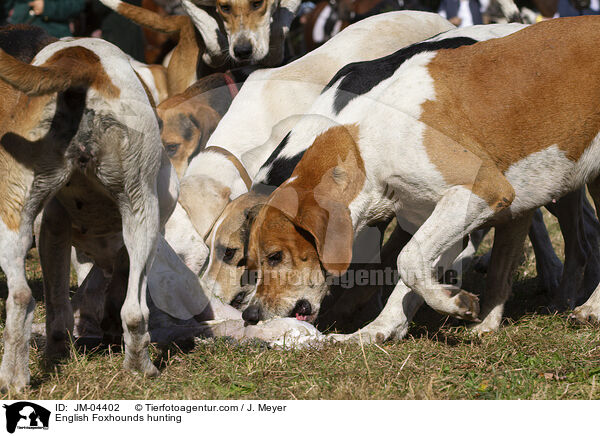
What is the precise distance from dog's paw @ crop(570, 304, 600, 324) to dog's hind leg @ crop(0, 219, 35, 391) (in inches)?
103

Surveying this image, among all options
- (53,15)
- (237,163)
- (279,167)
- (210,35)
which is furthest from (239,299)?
(53,15)

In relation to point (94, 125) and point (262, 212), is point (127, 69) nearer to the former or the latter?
point (94, 125)

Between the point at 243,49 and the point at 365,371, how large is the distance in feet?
10.6

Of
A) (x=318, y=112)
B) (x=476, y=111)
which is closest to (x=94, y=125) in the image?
(x=318, y=112)

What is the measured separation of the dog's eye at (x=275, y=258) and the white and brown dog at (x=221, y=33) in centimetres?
250

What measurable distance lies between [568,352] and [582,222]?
159 cm

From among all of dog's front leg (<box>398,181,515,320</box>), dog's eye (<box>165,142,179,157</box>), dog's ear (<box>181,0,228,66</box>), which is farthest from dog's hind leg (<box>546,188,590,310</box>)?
dog's ear (<box>181,0,228,66</box>)

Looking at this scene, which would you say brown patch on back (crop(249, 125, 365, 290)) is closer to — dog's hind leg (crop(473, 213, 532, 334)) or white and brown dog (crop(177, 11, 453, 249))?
white and brown dog (crop(177, 11, 453, 249))

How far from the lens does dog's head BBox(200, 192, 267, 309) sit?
4.27 metres

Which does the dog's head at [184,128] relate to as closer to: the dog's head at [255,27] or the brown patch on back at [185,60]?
the dog's head at [255,27]

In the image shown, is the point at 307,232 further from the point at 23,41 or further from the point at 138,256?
the point at 23,41

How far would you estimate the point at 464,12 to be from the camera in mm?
8859

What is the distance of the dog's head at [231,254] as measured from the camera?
4270 mm

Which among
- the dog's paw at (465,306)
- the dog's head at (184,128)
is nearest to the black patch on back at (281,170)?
the dog's paw at (465,306)
